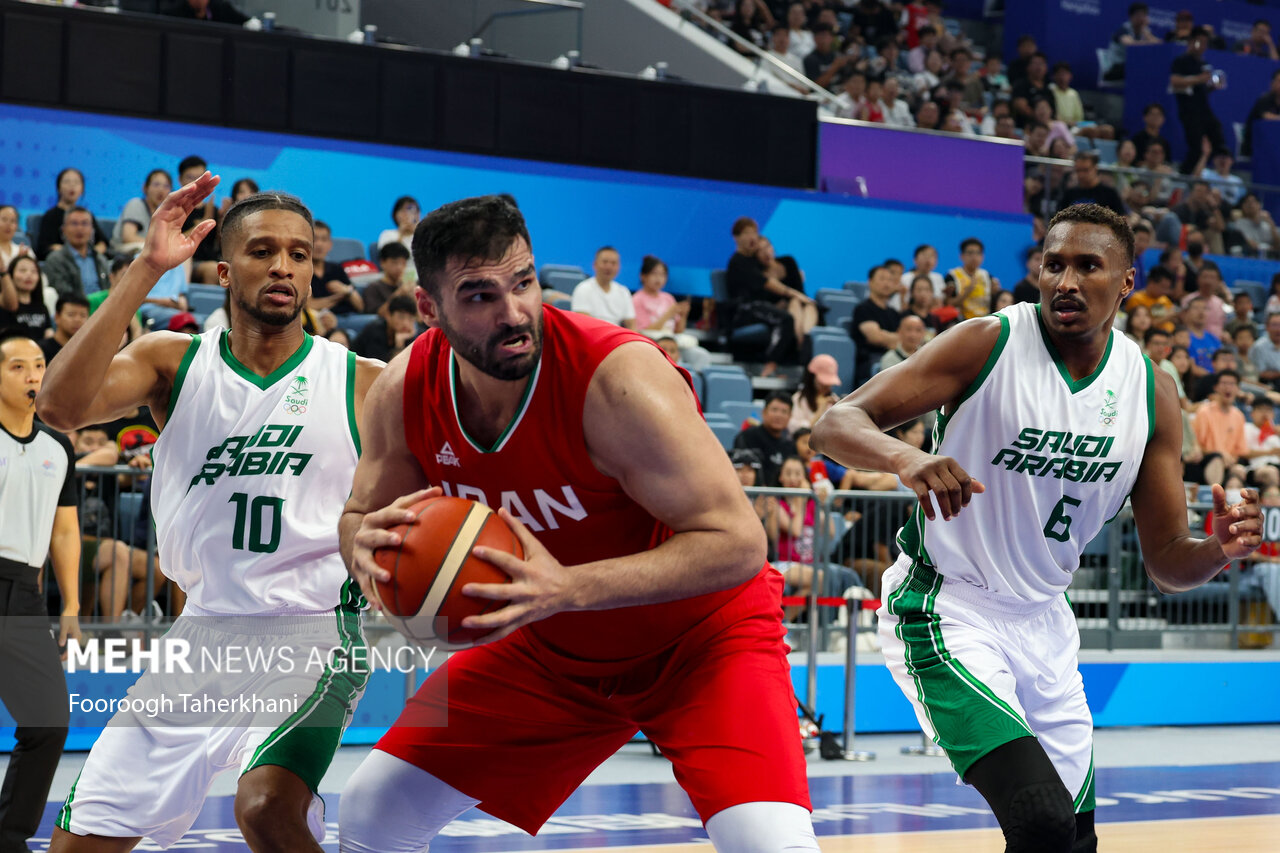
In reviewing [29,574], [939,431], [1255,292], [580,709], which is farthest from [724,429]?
[1255,292]

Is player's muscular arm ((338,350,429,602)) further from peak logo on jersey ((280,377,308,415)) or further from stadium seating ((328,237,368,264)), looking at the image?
stadium seating ((328,237,368,264))

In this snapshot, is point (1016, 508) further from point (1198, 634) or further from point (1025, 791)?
point (1198, 634)

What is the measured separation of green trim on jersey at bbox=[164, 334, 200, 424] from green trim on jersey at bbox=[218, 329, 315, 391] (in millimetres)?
73

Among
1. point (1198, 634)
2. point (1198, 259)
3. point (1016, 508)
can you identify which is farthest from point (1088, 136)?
point (1016, 508)

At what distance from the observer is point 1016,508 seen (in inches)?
179

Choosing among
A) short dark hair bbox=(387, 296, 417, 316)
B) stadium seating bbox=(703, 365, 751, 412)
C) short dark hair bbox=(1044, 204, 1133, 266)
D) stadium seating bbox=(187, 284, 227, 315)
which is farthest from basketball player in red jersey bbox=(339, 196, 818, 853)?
stadium seating bbox=(703, 365, 751, 412)

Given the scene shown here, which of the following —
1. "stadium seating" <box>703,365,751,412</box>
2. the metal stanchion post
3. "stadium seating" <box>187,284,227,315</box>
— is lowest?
the metal stanchion post

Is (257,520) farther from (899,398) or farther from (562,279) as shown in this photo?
(562,279)

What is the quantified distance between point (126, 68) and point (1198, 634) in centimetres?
955

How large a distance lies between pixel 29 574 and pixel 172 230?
2625mm

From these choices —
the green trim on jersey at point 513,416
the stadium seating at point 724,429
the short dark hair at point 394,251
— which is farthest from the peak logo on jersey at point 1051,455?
the short dark hair at point 394,251

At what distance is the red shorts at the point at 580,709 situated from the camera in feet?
11.4

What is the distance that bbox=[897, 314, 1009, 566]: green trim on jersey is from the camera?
15.0 ft

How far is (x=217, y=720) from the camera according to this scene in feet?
13.6
